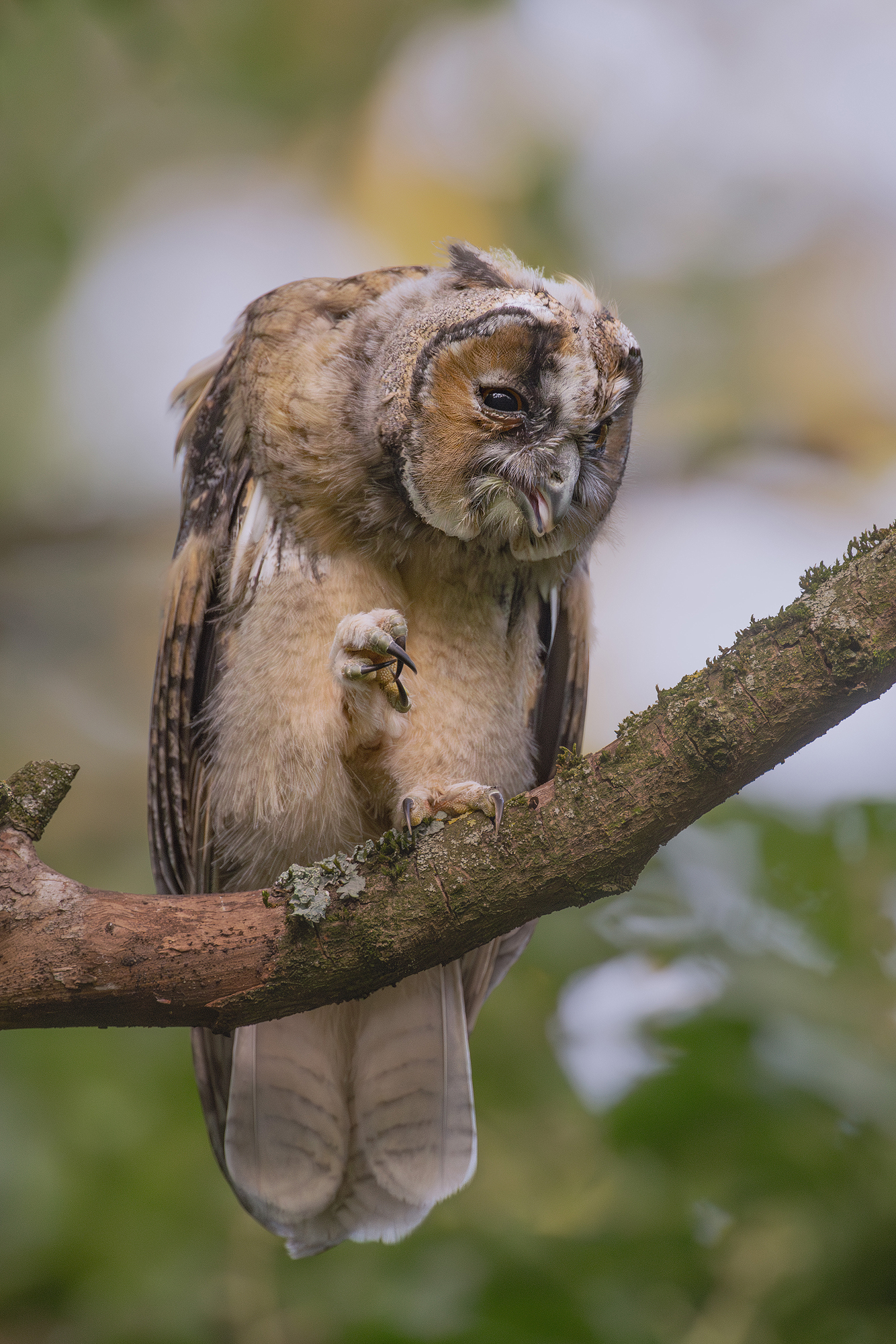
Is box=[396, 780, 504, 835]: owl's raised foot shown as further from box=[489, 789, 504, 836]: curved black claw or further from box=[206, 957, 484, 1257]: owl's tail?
box=[206, 957, 484, 1257]: owl's tail

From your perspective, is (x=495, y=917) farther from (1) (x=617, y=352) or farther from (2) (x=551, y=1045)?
(2) (x=551, y=1045)

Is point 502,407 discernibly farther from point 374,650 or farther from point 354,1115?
point 354,1115

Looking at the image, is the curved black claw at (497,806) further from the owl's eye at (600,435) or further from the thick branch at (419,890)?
the owl's eye at (600,435)

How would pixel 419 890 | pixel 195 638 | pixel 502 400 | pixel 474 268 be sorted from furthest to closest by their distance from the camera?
pixel 195 638 < pixel 474 268 < pixel 502 400 < pixel 419 890

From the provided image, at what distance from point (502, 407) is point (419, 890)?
112 cm

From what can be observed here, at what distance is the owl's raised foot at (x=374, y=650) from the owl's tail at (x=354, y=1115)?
98cm

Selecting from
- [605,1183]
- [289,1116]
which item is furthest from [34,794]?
[605,1183]

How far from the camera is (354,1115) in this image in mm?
2957

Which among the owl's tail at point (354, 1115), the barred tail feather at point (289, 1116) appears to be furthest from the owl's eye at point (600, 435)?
the barred tail feather at point (289, 1116)

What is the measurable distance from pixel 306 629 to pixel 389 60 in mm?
3474

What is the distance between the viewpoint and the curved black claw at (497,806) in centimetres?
194

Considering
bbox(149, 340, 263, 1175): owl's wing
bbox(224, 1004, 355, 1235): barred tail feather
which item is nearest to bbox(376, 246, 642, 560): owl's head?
bbox(149, 340, 263, 1175): owl's wing

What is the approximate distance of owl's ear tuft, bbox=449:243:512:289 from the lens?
2.64 metres

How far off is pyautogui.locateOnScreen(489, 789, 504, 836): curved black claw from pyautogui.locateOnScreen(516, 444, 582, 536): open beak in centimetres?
66
